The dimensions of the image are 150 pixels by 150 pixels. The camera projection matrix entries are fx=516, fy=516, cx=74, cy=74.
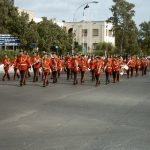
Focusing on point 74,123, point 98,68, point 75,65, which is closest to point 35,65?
point 75,65

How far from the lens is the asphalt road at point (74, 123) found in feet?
30.8

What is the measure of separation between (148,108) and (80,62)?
43.8ft

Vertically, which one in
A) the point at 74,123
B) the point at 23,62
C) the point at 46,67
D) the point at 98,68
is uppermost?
the point at 23,62

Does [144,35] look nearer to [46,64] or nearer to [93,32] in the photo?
[93,32]

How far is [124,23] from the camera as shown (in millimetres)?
87438

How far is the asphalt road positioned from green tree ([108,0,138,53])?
67.2m

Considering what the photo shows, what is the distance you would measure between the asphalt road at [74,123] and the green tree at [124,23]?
67164 millimetres

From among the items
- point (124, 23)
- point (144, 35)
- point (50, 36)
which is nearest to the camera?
point (50, 36)

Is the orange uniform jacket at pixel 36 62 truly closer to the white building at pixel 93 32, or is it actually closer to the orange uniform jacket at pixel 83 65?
the orange uniform jacket at pixel 83 65

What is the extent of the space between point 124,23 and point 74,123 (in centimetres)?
7644

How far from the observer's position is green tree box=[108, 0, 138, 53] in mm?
85125

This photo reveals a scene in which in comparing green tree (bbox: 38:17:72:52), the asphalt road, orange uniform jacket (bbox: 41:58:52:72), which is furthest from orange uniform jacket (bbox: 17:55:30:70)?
green tree (bbox: 38:17:72:52)

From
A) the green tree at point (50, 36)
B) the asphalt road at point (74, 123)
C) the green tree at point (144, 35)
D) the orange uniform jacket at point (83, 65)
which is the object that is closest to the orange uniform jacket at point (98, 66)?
the orange uniform jacket at point (83, 65)

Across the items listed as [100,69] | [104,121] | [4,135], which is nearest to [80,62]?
[100,69]
